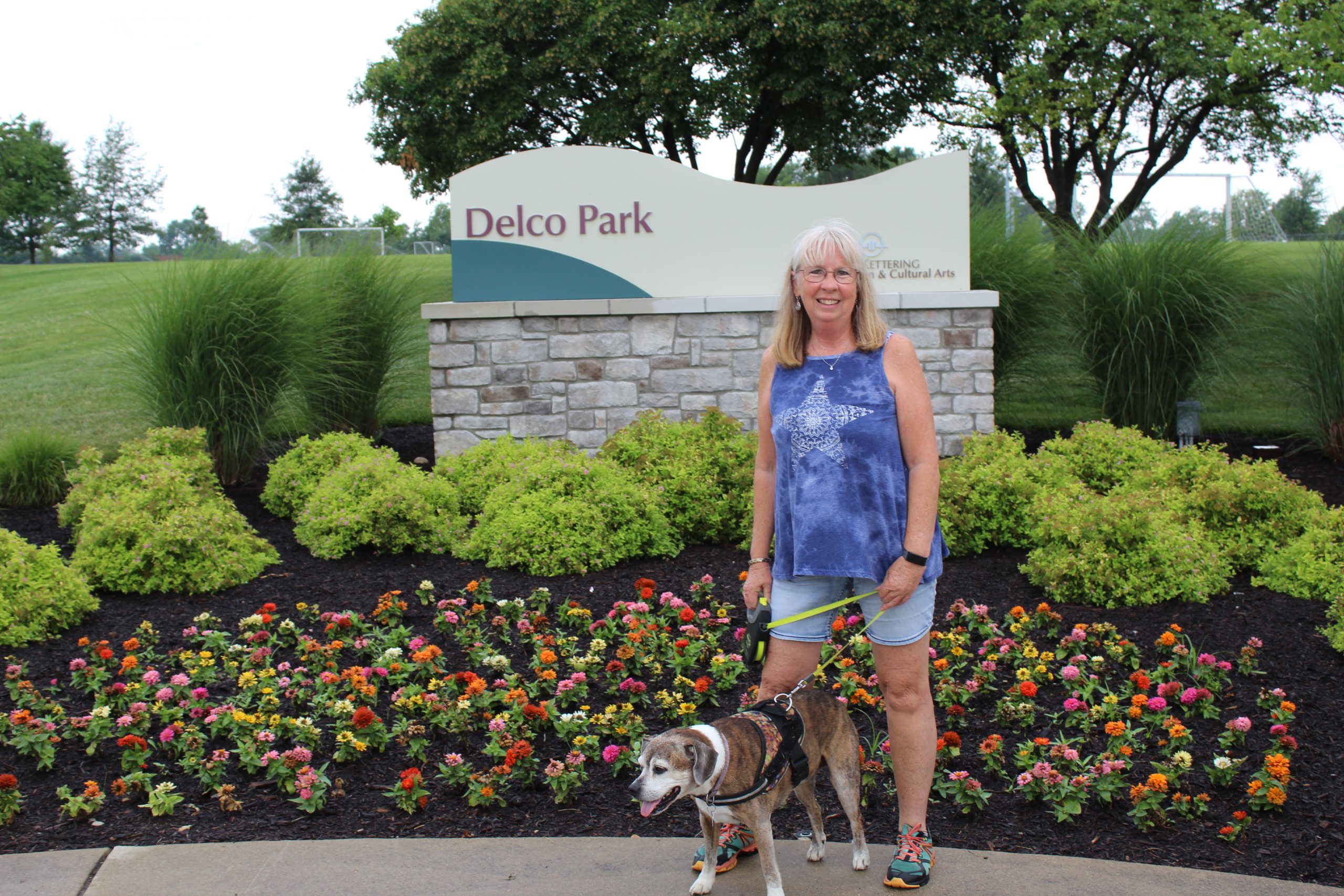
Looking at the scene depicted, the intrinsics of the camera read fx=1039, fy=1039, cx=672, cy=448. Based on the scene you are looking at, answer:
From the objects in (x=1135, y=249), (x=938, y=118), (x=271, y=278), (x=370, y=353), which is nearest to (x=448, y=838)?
(x=271, y=278)

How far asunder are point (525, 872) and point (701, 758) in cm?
71

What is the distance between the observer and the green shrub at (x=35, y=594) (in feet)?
14.1

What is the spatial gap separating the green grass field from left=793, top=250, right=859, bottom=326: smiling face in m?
6.43

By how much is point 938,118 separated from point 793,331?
18.9 meters

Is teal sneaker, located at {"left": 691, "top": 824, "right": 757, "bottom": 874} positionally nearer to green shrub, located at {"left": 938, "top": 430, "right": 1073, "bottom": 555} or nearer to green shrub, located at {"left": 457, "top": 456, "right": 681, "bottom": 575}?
green shrub, located at {"left": 457, "top": 456, "right": 681, "bottom": 575}

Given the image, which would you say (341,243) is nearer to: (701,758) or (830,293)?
(830,293)

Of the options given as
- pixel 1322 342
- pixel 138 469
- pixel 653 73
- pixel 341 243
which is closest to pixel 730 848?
pixel 138 469

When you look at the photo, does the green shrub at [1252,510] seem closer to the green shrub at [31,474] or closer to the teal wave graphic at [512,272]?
the teal wave graphic at [512,272]

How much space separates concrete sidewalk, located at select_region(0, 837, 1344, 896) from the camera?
8.33ft

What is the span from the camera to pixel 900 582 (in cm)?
243

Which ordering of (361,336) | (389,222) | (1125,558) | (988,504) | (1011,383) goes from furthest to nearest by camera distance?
(389,222) < (1011,383) < (361,336) < (988,504) < (1125,558)

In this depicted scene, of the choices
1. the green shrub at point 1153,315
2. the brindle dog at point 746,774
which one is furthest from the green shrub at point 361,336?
the brindle dog at point 746,774

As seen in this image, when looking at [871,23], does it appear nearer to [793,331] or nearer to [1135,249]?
[1135,249]

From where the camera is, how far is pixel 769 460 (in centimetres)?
273
